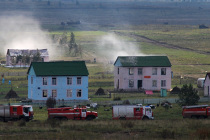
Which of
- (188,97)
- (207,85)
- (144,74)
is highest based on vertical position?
(144,74)

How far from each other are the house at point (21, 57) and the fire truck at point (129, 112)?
66795mm

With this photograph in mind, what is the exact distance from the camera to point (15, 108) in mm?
50094

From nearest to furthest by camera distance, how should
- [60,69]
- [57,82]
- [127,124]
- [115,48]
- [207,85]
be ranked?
[127,124], [57,82], [60,69], [207,85], [115,48]

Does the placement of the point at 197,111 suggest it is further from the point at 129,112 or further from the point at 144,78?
the point at 144,78

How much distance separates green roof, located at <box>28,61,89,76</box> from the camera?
68.5 m

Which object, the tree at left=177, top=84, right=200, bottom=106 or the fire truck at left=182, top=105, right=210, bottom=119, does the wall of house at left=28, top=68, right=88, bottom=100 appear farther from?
the fire truck at left=182, top=105, right=210, bottom=119

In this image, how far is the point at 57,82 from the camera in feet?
225

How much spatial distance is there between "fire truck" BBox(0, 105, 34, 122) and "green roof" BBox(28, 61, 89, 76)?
57.9ft

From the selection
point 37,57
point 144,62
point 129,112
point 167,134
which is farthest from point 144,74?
point 37,57

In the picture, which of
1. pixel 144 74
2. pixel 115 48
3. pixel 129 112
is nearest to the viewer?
pixel 129 112

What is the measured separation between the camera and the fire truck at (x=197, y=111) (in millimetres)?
50938

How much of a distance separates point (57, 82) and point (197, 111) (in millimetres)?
21647

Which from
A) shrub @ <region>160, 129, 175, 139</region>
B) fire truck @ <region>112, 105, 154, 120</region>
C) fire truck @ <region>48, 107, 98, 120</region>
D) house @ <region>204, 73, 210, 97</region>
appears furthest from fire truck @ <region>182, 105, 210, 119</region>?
house @ <region>204, 73, 210, 97</region>

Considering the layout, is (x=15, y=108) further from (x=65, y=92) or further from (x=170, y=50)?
(x=170, y=50)
